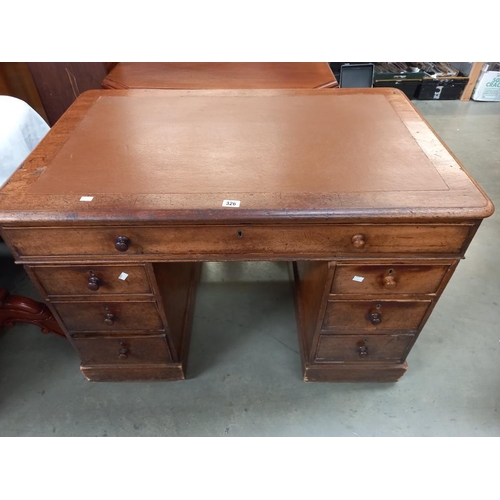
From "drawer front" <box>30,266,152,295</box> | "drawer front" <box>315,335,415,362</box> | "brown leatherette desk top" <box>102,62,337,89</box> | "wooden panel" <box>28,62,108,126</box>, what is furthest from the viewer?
"wooden panel" <box>28,62,108,126</box>

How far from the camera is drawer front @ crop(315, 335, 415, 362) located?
3.94ft

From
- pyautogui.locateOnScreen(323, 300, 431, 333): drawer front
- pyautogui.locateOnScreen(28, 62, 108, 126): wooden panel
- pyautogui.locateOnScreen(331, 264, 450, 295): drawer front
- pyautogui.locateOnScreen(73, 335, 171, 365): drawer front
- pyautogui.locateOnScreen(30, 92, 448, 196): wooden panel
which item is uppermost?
pyautogui.locateOnScreen(30, 92, 448, 196): wooden panel

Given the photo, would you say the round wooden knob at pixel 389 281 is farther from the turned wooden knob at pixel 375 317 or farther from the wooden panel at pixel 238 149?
the wooden panel at pixel 238 149

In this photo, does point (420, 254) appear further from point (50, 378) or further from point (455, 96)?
point (455, 96)

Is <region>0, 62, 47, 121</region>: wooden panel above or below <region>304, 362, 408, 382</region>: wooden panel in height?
above

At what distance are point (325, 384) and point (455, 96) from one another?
10.4 ft

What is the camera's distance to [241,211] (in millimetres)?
836

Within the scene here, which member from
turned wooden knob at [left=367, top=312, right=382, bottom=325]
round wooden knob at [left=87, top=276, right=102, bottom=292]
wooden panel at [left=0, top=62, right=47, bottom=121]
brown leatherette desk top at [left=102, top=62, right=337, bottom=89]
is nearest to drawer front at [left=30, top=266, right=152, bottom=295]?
round wooden knob at [left=87, top=276, right=102, bottom=292]

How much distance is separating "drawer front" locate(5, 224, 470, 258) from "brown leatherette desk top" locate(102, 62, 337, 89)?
898mm

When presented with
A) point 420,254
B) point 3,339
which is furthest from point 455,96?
point 3,339

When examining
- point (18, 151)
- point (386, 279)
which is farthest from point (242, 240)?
point (18, 151)

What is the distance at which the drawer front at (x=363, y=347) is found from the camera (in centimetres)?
120

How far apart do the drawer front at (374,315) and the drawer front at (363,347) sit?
0.15 feet

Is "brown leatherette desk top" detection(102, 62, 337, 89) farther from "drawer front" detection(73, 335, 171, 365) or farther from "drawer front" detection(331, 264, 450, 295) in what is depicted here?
"drawer front" detection(73, 335, 171, 365)
